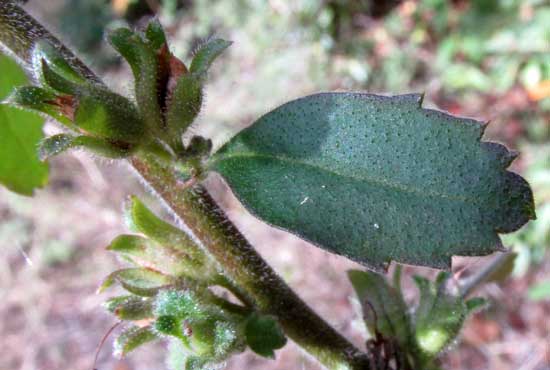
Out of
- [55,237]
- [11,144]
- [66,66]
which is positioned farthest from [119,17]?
[66,66]

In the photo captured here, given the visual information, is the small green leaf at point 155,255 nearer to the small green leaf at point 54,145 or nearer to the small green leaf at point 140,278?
the small green leaf at point 140,278

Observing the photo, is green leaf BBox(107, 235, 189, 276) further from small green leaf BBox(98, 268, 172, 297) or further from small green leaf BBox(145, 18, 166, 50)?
small green leaf BBox(145, 18, 166, 50)

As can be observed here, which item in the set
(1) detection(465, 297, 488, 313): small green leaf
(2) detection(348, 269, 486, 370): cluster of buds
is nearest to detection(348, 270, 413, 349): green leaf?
(2) detection(348, 269, 486, 370): cluster of buds

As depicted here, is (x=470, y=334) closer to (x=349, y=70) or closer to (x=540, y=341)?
(x=540, y=341)

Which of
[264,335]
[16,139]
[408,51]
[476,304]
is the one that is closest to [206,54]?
[264,335]

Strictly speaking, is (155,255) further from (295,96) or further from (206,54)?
(295,96)

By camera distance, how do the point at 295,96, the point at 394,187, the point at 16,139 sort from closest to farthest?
the point at 394,187
the point at 16,139
the point at 295,96
